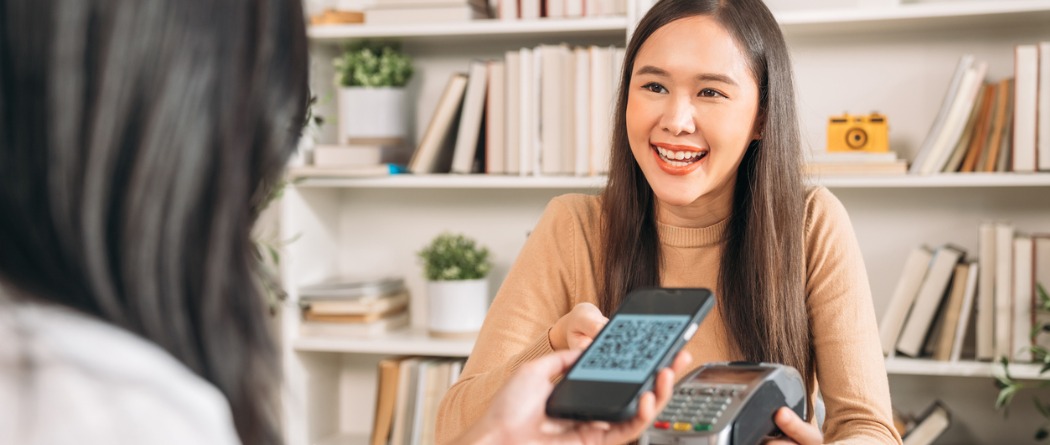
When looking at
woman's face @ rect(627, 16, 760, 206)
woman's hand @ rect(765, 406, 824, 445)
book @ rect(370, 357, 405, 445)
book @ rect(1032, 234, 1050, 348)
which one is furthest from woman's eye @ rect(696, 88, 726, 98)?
book @ rect(370, 357, 405, 445)

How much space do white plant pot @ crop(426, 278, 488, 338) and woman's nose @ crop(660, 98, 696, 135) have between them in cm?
104

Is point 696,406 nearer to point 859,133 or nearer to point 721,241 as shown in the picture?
point 721,241

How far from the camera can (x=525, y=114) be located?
2.26m

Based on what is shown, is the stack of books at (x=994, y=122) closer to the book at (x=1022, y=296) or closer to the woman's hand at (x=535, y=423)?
the book at (x=1022, y=296)

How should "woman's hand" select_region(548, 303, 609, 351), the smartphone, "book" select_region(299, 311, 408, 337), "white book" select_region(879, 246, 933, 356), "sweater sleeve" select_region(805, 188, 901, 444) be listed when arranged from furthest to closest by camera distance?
"book" select_region(299, 311, 408, 337)
"white book" select_region(879, 246, 933, 356)
"sweater sleeve" select_region(805, 188, 901, 444)
"woman's hand" select_region(548, 303, 609, 351)
the smartphone

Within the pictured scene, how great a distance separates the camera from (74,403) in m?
0.43

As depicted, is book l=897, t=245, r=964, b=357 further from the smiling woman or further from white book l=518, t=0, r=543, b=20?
white book l=518, t=0, r=543, b=20

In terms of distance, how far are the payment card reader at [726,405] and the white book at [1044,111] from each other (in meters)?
1.27

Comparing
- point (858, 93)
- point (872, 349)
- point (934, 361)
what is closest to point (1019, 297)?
point (934, 361)

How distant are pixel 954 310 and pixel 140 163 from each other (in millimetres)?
1955

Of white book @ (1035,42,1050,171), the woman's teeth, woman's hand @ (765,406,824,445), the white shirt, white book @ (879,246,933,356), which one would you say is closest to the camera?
the white shirt

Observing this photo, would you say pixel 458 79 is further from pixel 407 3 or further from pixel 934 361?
pixel 934 361

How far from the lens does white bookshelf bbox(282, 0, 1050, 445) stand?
211 cm

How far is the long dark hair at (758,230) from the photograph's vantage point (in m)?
1.36
